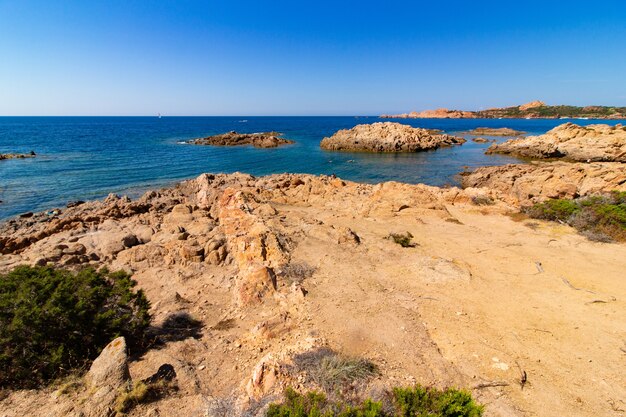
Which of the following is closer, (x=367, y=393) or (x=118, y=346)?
(x=367, y=393)

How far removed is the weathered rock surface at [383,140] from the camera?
186 feet

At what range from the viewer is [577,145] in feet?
141

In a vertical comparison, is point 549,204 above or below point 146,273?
above

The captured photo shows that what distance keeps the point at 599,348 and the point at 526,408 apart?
3069mm

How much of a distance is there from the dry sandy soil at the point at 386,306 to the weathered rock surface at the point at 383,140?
1667 inches

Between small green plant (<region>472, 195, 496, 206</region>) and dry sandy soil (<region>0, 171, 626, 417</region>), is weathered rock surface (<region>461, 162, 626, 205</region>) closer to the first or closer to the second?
small green plant (<region>472, 195, 496, 206</region>)

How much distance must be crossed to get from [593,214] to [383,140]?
45396mm

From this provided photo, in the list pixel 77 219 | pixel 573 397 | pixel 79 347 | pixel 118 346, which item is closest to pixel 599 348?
pixel 573 397

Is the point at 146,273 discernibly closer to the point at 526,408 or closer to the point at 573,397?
the point at 526,408

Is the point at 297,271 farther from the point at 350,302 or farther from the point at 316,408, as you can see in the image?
the point at 316,408

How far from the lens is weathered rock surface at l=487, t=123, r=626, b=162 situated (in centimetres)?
3891

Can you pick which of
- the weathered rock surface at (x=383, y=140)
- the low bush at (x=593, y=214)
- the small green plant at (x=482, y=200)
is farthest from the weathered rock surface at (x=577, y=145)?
the low bush at (x=593, y=214)

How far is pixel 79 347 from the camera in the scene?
6.71 m

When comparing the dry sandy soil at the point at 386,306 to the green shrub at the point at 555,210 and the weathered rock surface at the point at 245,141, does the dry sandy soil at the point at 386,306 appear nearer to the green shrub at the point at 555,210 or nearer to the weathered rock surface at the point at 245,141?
the green shrub at the point at 555,210
